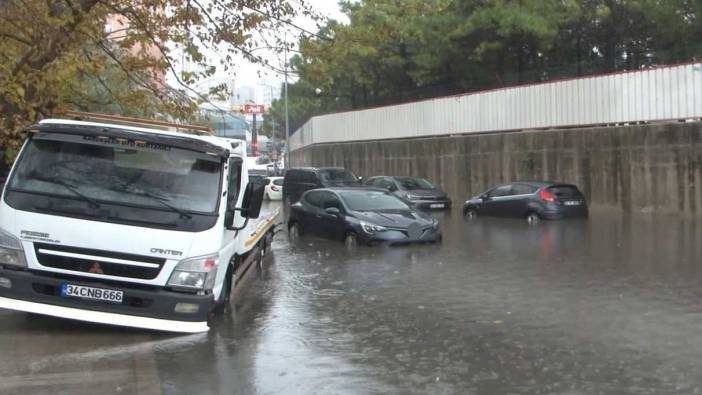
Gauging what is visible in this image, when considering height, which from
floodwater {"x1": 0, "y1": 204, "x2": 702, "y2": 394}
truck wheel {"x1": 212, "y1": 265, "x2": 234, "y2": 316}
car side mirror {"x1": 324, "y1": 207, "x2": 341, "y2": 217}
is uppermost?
car side mirror {"x1": 324, "y1": 207, "x2": 341, "y2": 217}

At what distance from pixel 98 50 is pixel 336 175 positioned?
627 inches

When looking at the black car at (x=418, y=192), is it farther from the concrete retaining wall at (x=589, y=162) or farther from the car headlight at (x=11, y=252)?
the car headlight at (x=11, y=252)

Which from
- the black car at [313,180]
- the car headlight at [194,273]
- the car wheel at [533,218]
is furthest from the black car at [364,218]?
the black car at [313,180]

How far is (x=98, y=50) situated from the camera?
44.9 ft

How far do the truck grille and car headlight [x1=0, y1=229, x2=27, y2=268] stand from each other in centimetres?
16

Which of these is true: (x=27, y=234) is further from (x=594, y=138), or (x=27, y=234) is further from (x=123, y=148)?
(x=594, y=138)

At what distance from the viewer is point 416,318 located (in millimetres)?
8617

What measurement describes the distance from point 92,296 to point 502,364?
3855mm

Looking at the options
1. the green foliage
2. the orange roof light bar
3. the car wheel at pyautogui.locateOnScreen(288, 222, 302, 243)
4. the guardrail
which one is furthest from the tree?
the guardrail

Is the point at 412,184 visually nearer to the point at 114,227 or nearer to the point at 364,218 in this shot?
the point at 364,218

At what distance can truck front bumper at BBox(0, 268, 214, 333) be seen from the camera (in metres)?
7.09

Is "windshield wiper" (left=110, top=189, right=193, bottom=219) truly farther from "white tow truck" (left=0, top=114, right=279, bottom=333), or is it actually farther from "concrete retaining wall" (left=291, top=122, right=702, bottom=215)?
"concrete retaining wall" (left=291, top=122, right=702, bottom=215)

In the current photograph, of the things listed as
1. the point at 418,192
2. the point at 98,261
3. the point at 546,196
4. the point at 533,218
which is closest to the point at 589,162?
the point at 546,196

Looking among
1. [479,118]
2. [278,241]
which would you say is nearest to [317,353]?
[278,241]
